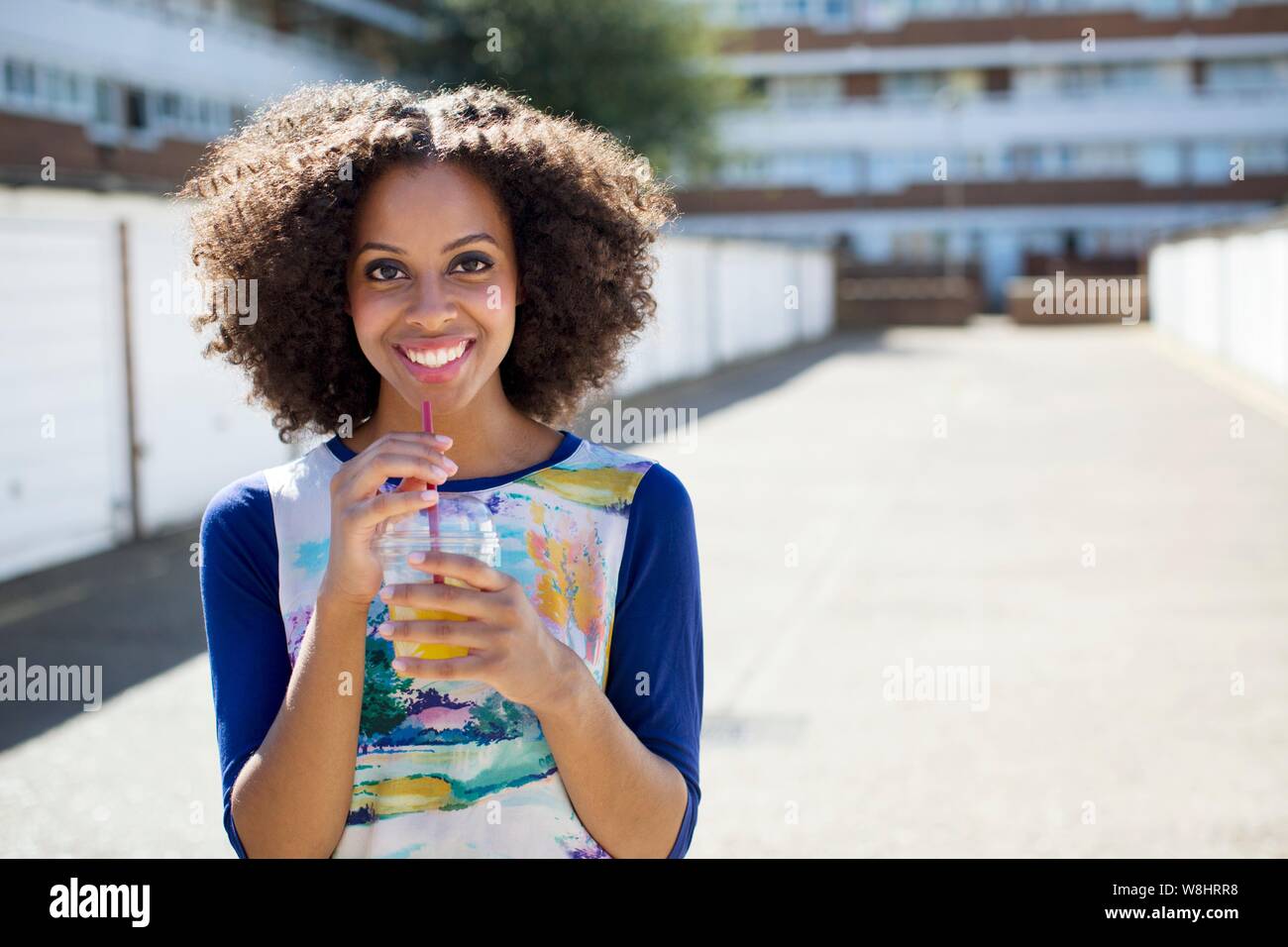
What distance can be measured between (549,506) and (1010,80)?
63.2m

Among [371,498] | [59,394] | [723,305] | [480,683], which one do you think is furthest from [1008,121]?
[371,498]

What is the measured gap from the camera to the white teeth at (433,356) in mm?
1861

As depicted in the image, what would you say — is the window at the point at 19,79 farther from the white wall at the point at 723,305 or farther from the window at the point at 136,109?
the white wall at the point at 723,305

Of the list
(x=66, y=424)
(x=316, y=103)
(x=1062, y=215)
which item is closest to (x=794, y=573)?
(x=66, y=424)

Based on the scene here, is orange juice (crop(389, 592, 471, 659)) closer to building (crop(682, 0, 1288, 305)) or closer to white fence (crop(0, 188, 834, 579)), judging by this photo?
white fence (crop(0, 188, 834, 579))

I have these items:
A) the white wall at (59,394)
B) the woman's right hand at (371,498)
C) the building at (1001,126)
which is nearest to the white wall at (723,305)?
the white wall at (59,394)

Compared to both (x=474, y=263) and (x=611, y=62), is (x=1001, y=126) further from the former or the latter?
(x=474, y=263)

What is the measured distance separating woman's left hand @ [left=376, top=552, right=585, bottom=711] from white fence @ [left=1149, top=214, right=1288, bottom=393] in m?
21.4

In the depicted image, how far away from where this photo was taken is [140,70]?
3381 centimetres

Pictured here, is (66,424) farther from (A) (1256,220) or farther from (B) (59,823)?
(A) (1256,220)

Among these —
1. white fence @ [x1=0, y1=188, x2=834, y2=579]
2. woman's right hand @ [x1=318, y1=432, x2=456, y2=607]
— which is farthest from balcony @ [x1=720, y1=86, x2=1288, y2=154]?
woman's right hand @ [x1=318, y1=432, x2=456, y2=607]

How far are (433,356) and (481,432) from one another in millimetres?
132

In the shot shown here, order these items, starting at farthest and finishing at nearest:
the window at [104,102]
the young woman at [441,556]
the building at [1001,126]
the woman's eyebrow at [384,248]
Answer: the building at [1001,126] → the window at [104,102] → the woman's eyebrow at [384,248] → the young woman at [441,556]

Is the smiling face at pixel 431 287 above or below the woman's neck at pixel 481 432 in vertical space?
above
